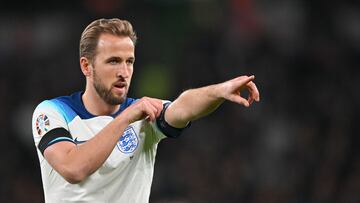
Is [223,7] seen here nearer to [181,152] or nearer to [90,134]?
[181,152]

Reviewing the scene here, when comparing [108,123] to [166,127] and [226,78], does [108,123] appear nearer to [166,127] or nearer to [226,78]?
[166,127]

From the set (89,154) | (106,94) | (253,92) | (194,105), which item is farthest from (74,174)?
(253,92)

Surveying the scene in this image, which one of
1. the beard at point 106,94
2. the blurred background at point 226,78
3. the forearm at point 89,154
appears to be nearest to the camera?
the forearm at point 89,154

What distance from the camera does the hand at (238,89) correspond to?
3822mm

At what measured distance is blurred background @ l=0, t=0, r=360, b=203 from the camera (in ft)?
32.4

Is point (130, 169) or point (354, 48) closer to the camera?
point (130, 169)

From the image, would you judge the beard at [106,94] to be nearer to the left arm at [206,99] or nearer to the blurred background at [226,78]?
the left arm at [206,99]

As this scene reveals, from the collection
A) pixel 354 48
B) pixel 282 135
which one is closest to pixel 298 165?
pixel 282 135

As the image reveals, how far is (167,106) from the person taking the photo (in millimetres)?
4352

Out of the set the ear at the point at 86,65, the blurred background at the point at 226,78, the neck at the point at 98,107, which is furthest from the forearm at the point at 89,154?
the blurred background at the point at 226,78

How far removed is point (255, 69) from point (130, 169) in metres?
6.89

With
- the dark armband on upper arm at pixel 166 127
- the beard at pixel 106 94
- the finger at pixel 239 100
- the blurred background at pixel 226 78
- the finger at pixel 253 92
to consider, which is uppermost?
the finger at pixel 253 92

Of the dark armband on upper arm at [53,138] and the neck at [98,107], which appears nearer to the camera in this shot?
the dark armband on upper arm at [53,138]

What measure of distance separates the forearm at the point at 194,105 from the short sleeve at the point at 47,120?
1.97 feet
